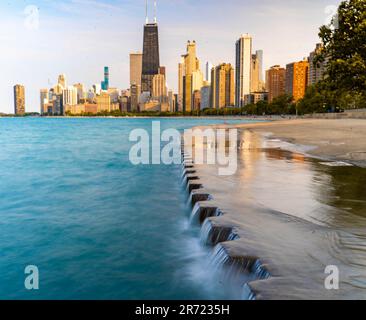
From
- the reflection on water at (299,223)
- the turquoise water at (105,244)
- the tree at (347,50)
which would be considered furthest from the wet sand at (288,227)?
the tree at (347,50)

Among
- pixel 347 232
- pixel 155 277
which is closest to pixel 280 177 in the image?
pixel 347 232

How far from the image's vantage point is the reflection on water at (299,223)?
13.8ft

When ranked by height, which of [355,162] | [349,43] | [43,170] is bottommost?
[43,170]

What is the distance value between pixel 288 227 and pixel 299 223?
357mm

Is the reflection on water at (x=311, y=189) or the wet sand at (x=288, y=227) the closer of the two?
the wet sand at (x=288, y=227)

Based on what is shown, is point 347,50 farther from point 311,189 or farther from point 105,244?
point 105,244

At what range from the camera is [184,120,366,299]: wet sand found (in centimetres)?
419

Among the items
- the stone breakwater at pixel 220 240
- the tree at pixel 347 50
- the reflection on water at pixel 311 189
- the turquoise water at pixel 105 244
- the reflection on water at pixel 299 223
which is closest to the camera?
the reflection on water at pixel 299 223

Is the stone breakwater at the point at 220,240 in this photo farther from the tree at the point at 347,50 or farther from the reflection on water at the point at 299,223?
the tree at the point at 347,50

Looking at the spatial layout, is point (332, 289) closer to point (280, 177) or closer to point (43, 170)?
point (280, 177)

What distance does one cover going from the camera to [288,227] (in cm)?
639

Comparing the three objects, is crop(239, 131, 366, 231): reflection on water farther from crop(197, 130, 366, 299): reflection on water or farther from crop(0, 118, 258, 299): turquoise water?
crop(0, 118, 258, 299): turquoise water
